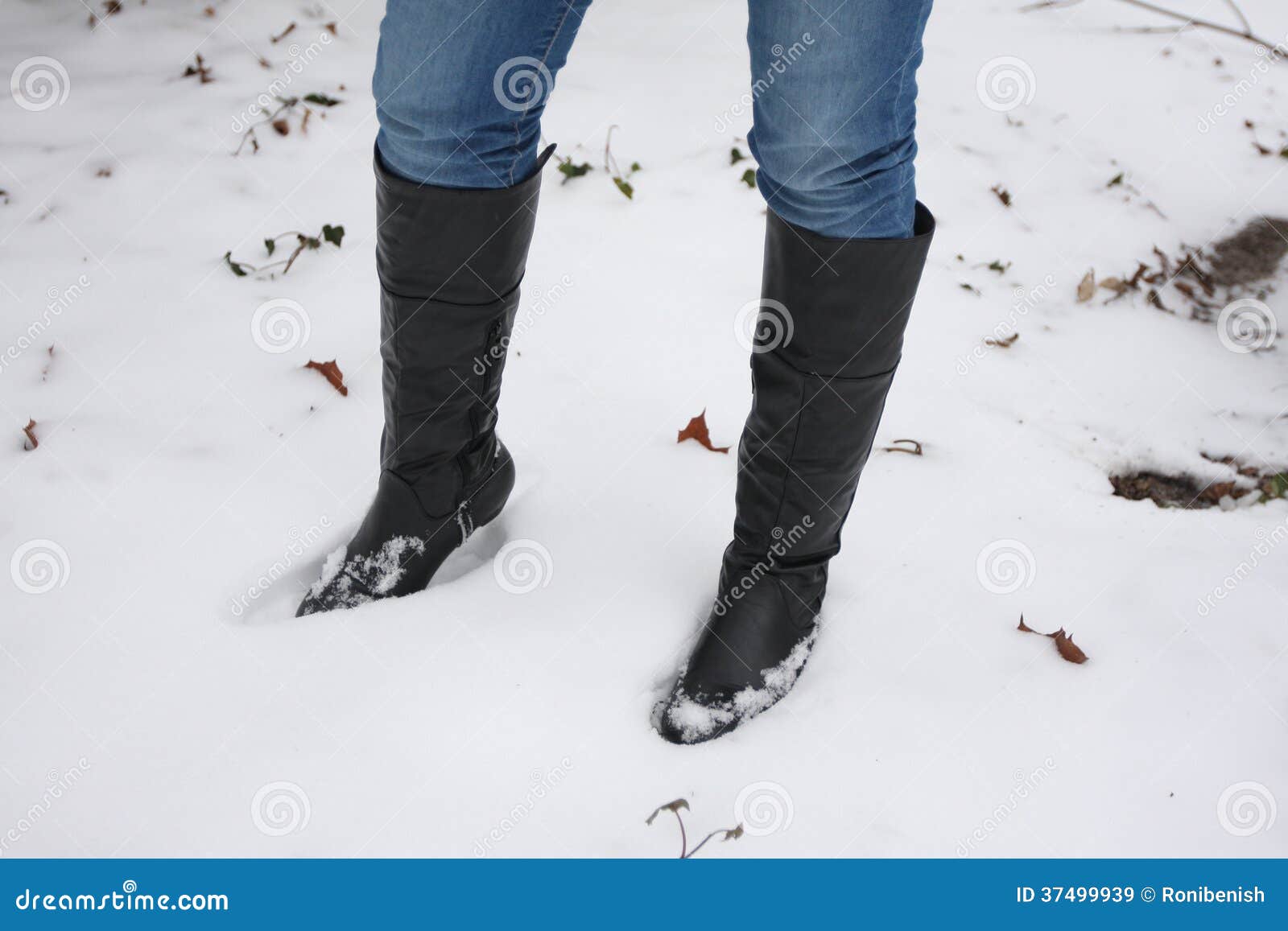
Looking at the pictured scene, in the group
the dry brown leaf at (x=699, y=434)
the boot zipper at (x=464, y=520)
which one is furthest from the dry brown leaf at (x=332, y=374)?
the dry brown leaf at (x=699, y=434)

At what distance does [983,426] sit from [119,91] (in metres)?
2.20

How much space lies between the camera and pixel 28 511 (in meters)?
1.49

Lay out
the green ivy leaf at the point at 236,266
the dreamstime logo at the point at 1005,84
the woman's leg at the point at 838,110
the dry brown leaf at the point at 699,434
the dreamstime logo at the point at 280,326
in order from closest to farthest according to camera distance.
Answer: the woman's leg at the point at 838,110
the dry brown leaf at the point at 699,434
the dreamstime logo at the point at 280,326
the green ivy leaf at the point at 236,266
the dreamstime logo at the point at 1005,84

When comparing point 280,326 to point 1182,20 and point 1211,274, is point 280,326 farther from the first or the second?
point 1182,20

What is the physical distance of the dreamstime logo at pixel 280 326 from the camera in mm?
1850

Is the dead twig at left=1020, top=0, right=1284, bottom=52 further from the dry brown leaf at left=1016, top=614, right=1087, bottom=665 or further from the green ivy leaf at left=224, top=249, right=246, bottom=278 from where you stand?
the green ivy leaf at left=224, top=249, right=246, bottom=278

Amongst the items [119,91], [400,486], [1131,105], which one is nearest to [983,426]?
[400,486]

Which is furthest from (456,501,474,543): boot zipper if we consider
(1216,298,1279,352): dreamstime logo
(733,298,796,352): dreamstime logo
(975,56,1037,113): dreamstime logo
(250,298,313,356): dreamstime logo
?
(975,56,1037,113): dreamstime logo

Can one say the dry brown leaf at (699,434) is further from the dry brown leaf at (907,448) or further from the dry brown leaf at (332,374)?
the dry brown leaf at (332,374)

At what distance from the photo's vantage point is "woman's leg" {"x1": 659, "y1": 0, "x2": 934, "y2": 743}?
0.96 m
